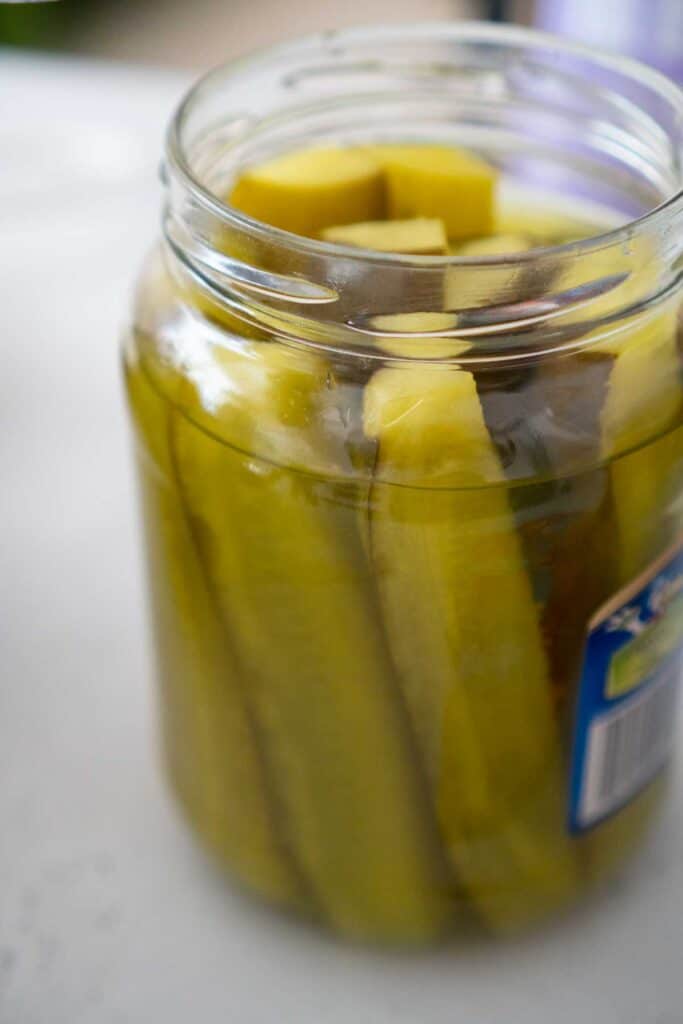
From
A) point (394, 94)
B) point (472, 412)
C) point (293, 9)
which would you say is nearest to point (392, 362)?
point (472, 412)

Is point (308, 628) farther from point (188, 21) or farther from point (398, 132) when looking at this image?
point (188, 21)

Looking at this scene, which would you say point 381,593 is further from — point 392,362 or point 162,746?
point 162,746

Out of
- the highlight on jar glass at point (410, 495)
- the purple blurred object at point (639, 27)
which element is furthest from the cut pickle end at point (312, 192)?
the purple blurred object at point (639, 27)

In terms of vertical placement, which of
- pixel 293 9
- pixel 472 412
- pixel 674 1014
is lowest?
pixel 674 1014

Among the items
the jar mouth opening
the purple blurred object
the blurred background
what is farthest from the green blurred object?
the jar mouth opening

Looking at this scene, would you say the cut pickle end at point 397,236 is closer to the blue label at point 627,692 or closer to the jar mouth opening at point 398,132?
the jar mouth opening at point 398,132

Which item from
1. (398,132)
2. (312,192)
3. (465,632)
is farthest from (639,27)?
(465,632)
